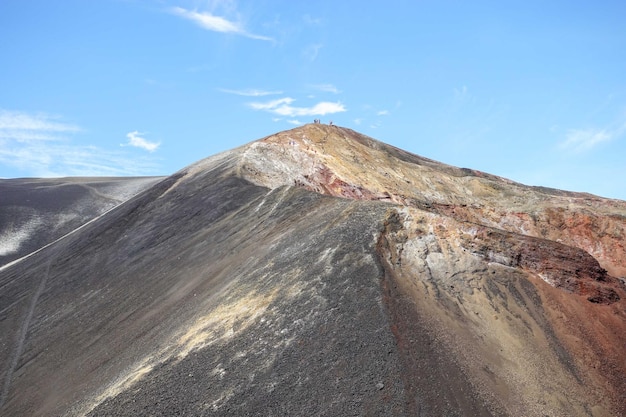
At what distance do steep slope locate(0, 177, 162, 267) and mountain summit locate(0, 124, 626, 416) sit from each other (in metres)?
29.3

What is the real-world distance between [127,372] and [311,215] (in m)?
11.6

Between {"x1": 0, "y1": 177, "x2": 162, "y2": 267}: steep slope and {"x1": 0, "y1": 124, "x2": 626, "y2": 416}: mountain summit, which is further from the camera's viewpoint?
{"x1": 0, "y1": 177, "x2": 162, "y2": 267}: steep slope

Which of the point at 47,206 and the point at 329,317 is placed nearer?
the point at 329,317

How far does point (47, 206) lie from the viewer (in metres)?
70.8

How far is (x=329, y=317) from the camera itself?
17.0 m

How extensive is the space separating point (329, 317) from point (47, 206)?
217 feet

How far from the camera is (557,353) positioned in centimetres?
1719

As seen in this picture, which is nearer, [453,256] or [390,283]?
[390,283]

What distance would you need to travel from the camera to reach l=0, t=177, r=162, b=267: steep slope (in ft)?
198

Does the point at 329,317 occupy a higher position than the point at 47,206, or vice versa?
the point at 47,206

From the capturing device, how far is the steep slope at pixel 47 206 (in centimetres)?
6045

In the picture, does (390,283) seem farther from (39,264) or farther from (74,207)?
(74,207)

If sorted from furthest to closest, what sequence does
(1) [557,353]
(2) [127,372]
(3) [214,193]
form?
1. (3) [214,193]
2. (2) [127,372]
3. (1) [557,353]

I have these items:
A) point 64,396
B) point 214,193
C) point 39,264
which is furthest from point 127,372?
point 39,264
